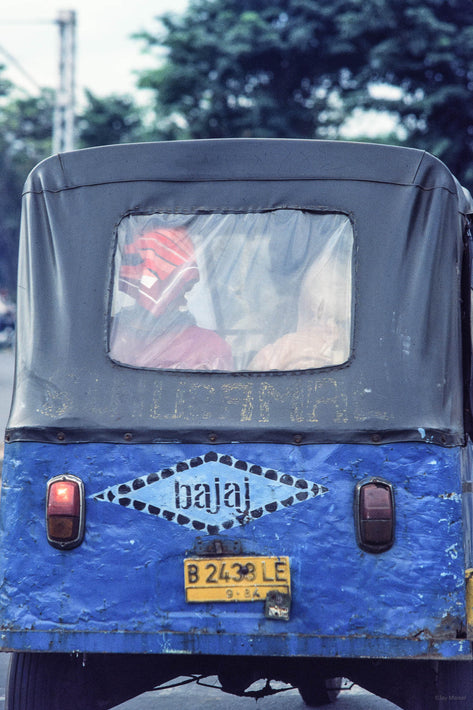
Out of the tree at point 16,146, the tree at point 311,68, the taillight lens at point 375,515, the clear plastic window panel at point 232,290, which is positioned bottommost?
the taillight lens at point 375,515

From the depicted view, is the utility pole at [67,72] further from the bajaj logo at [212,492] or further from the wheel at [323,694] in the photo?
the bajaj logo at [212,492]

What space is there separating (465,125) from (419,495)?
17.7m

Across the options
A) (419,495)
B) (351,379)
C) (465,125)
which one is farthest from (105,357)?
(465,125)

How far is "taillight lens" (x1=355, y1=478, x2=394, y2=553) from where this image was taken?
145 inches

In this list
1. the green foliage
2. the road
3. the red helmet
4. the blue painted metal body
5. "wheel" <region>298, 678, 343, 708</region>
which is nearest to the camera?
the blue painted metal body

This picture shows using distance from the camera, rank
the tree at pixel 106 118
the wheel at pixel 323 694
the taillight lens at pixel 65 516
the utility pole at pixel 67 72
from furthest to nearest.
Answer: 1. the tree at pixel 106 118
2. the utility pole at pixel 67 72
3. the wheel at pixel 323 694
4. the taillight lens at pixel 65 516

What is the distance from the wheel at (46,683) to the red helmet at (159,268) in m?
1.34

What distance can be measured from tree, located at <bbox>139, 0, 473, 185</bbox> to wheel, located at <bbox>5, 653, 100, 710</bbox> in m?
17.2

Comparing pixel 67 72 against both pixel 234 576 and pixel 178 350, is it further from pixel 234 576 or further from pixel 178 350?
pixel 234 576

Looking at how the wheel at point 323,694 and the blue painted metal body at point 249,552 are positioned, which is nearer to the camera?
the blue painted metal body at point 249,552

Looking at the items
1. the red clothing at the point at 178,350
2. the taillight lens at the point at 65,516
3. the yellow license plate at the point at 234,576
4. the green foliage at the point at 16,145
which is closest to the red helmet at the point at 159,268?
the red clothing at the point at 178,350

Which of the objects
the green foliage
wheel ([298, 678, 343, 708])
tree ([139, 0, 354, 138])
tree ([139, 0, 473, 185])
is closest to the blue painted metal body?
wheel ([298, 678, 343, 708])

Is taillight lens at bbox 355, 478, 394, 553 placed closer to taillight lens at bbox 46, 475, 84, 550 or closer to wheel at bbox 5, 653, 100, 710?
taillight lens at bbox 46, 475, 84, 550

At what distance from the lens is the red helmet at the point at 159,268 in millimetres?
4098
